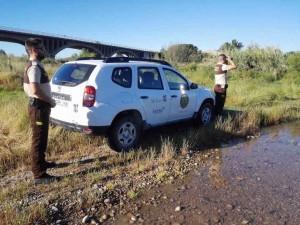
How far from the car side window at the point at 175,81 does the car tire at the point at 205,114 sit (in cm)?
98

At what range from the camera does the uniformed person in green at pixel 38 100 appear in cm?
538

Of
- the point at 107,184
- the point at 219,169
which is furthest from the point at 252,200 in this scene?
the point at 107,184

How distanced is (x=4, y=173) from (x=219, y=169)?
3568 millimetres

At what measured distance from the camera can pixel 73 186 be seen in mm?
5434

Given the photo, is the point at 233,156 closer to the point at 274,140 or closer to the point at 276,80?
the point at 274,140

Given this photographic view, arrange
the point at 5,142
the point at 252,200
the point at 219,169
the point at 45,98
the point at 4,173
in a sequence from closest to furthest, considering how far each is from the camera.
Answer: the point at 252,200, the point at 45,98, the point at 4,173, the point at 219,169, the point at 5,142

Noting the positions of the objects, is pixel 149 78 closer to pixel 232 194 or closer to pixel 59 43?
pixel 232 194

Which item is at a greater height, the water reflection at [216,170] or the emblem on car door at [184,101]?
the emblem on car door at [184,101]

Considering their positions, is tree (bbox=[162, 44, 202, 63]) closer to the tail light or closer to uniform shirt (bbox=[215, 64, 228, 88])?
uniform shirt (bbox=[215, 64, 228, 88])

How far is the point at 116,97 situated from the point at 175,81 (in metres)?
Result: 2.16

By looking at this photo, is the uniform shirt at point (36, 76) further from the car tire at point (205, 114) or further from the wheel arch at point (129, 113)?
the car tire at point (205, 114)

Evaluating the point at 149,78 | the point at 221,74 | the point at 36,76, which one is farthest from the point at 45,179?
the point at 221,74

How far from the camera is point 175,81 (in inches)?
343

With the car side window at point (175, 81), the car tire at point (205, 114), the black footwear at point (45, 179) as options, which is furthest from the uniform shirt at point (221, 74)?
the black footwear at point (45, 179)
